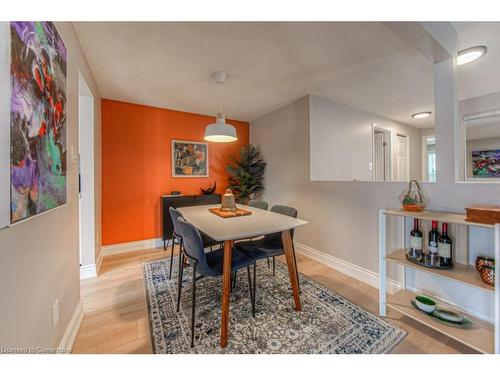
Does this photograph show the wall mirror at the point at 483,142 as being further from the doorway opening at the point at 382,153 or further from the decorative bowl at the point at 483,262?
the decorative bowl at the point at 483,262

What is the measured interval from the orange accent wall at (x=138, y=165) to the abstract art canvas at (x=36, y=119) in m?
1.98

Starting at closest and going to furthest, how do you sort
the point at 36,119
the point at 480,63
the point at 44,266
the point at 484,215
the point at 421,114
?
the point at 36,119
the point at 44,266
the point at 484,215
the point at 480,63
the point at 421,114

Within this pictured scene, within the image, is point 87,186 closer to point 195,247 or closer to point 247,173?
point 195,247

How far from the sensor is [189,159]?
142 inches

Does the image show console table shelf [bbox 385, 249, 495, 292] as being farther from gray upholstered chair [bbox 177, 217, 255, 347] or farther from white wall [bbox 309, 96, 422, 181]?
white wall [bbox 309, 96, 422, 181]

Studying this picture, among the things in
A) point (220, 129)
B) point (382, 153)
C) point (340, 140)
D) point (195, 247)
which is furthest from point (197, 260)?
point (382, 153)

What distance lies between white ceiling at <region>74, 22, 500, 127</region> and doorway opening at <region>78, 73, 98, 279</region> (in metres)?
0.45

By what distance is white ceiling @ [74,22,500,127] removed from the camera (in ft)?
5.20

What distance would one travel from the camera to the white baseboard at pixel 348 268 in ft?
6.55

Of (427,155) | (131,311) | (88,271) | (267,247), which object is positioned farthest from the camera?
(427,155)

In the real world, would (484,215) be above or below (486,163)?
below

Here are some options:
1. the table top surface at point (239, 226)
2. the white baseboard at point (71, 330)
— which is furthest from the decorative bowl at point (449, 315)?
the white baseboard at point (71, 330)

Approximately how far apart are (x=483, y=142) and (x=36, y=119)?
4.82 m
